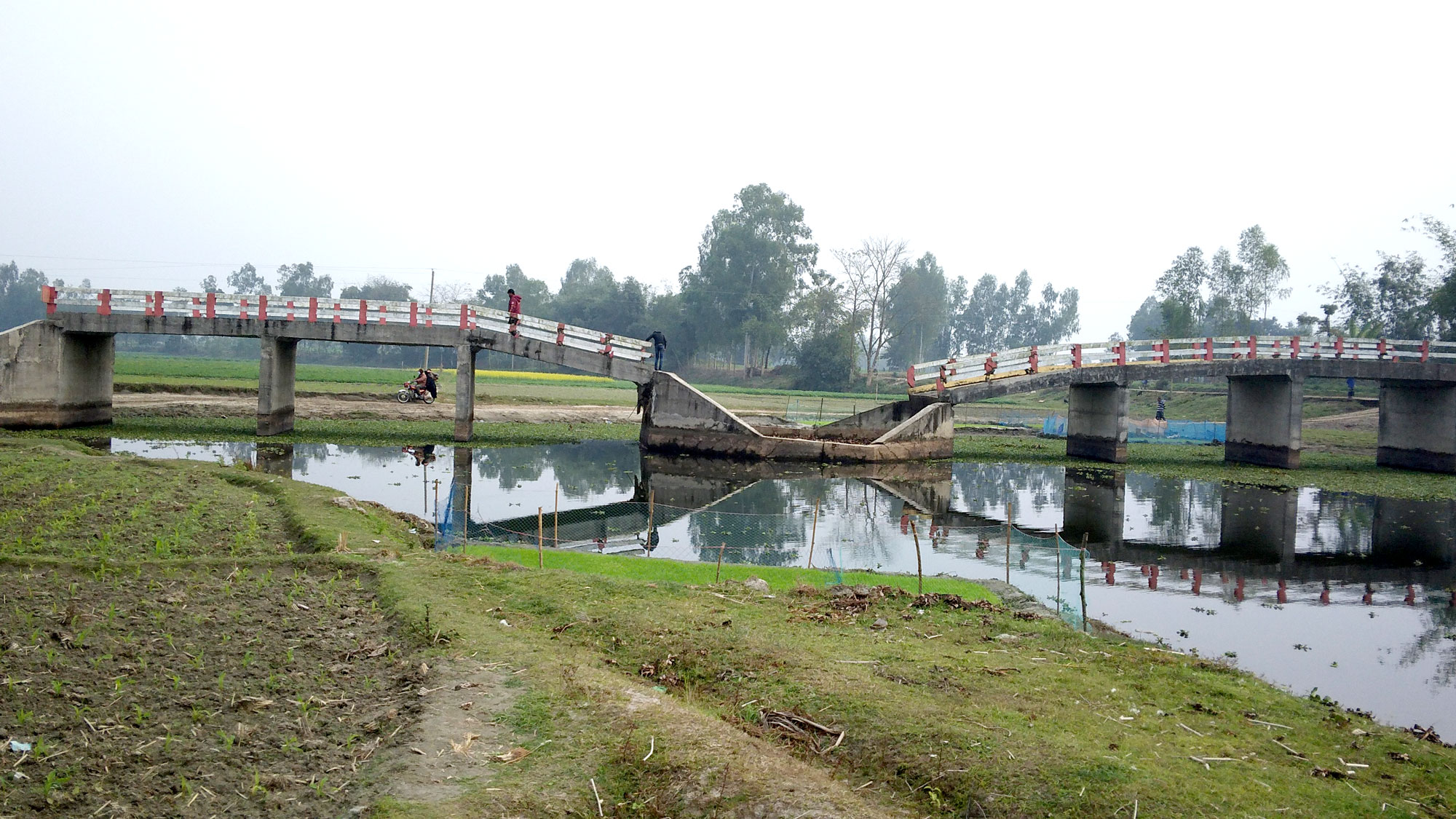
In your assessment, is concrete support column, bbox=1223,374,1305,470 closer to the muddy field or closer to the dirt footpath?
the dirt footpath

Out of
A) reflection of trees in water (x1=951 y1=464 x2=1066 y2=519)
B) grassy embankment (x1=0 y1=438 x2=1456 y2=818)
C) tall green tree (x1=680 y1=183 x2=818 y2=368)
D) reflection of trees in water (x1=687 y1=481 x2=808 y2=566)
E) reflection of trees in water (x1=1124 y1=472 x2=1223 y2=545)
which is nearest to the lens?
grassy embankment (x1=0 y1=438 x2=1456 y2=818)

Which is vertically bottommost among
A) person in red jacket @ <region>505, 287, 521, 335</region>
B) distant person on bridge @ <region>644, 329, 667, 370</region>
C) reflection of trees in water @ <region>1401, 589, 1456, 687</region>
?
reflection of trees in water @ <region>1401, 589, 1456, 687</region>

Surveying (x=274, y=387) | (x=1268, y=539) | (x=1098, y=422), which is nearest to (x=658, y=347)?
(x=274, y=387)

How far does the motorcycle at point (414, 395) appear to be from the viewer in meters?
47.2

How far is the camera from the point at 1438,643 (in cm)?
1438

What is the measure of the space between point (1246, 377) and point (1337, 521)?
14.6 m

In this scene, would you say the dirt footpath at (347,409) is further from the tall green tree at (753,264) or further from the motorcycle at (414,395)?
the tall green tree at (753,264)

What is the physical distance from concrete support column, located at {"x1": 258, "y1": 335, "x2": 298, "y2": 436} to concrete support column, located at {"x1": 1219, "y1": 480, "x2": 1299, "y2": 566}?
31.2 metres

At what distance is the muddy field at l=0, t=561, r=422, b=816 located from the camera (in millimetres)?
6273

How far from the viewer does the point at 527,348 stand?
35.4 m

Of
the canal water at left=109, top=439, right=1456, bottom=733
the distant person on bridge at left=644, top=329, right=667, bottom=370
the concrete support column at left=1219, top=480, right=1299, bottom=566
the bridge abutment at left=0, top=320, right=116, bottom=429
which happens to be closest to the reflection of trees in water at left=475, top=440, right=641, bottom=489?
the canal water at left=109, top=439, right=1456, bottom=733

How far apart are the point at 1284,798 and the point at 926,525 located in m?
16.0

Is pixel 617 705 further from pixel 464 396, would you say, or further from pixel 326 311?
pixel 326 311

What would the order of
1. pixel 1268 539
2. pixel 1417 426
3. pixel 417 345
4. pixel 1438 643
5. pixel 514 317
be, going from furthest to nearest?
pixel 1417 426, pixel 514 317, pixel 417 345, pixel 1268 539, pixel 1438 643
